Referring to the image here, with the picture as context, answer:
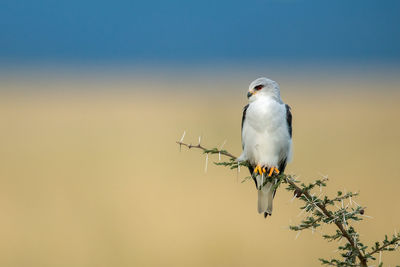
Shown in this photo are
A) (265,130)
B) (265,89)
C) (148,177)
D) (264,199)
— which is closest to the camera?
(265,130)

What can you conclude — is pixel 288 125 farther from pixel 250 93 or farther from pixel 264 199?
pixel 264 199

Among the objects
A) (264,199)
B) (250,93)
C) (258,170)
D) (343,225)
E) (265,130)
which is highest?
(250,93)

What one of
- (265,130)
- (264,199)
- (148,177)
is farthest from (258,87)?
(148,177)

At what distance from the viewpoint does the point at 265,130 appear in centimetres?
499

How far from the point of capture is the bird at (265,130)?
497 cm

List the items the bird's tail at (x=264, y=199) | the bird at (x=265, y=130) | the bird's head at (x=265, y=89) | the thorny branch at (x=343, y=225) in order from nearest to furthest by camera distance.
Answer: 1. the thorny branch at (x=343, y=225)
2. the bird at (x=265, y=130)
3. the bird's head at (x=265, y=89)
4. the bird's tail at (x=264, y=199)

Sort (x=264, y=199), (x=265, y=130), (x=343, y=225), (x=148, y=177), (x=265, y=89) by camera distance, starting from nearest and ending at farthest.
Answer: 1. (x=343, y=225)
2. (x=265, y=130)
3. (x=265, y=89)
4. (x=264, y=199)
5. (x=148, y=177)

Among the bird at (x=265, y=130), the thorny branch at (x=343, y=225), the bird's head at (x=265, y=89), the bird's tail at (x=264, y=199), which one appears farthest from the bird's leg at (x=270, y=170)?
the thorny branch at (x=343, y=225)

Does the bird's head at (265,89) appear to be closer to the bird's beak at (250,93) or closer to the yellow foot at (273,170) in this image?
the bird's beak at (250,93)

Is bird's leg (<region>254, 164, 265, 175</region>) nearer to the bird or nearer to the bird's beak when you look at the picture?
the bird

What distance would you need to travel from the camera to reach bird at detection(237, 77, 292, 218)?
→ 4.97m

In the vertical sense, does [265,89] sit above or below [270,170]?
above

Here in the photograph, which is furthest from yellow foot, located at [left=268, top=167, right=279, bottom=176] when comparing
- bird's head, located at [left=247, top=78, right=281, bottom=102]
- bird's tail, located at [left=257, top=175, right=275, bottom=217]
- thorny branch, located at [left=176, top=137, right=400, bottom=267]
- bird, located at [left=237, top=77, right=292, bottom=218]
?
thorny branch, located at [left=176, top=137, right=400, bottom=267]

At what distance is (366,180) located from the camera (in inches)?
506
